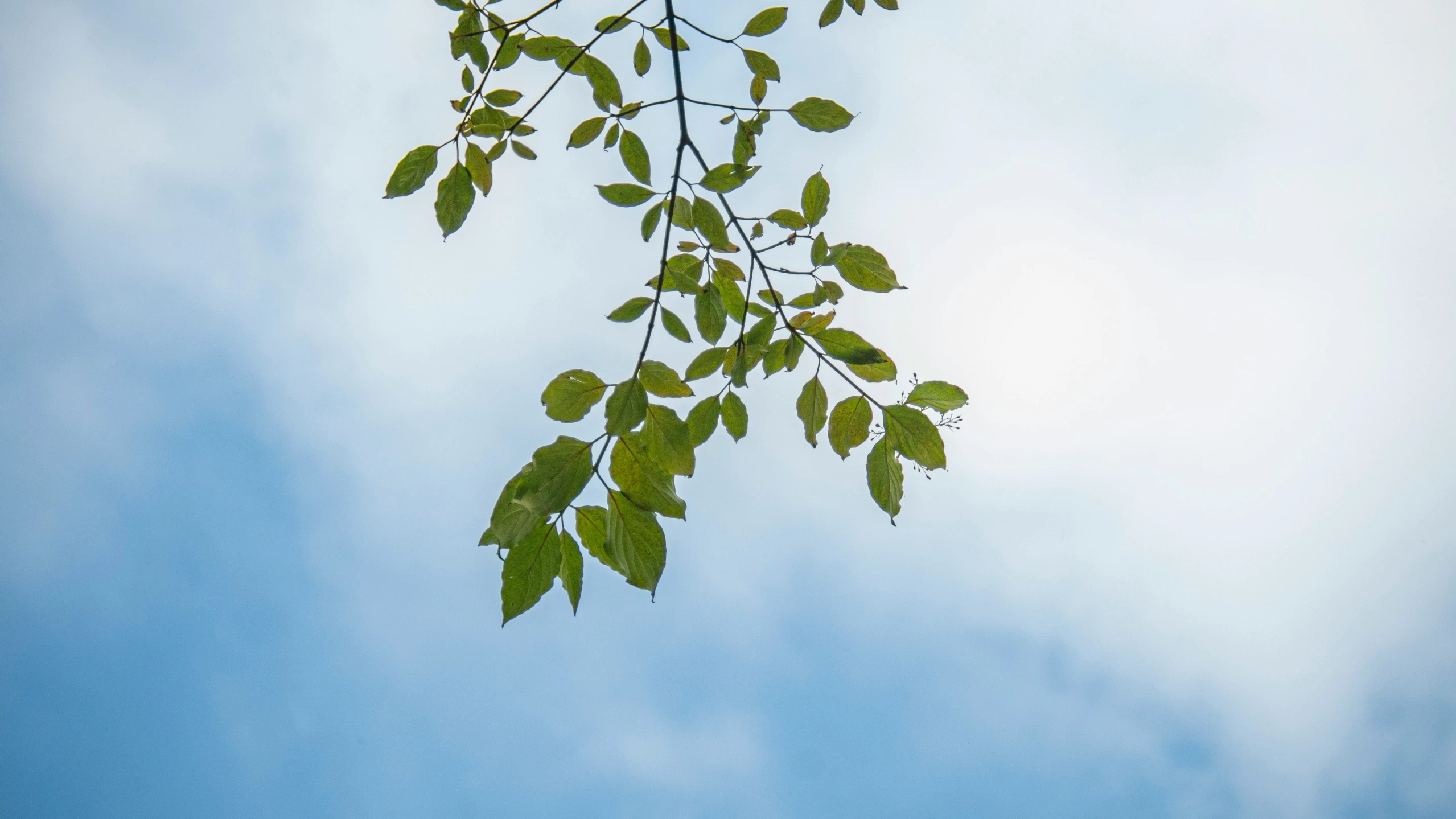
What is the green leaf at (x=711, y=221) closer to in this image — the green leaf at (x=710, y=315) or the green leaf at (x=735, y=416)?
the green leaf at (x=710, y=315)

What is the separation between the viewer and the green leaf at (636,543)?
1.29 metres

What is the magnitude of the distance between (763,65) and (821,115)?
0.74 feet

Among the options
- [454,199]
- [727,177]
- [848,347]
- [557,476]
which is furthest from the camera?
[454,199]

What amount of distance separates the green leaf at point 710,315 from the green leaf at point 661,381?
0.28ft

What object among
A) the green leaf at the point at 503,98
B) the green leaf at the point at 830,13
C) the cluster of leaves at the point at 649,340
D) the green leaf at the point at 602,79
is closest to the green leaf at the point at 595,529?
the cluster of leaves at the point at 649,340

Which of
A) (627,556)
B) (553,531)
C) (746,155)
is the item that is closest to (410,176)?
(746,155)

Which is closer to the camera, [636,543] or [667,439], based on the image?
[636,543]

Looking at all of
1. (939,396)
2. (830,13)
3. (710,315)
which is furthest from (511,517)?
(830,13)

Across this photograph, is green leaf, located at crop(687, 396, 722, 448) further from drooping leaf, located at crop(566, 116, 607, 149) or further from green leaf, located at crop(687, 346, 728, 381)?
drooping leaf, located at crop(566, 116, 607, 149)

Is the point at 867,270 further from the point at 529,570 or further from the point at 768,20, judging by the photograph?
the point at 529,570

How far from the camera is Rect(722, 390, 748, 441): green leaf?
1582mm

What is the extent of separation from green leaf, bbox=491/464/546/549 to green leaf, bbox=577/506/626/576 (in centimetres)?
13

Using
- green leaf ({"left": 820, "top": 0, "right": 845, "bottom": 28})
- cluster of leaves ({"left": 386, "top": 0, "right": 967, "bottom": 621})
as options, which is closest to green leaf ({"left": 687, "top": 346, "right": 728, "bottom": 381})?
cluster of leaves ({"left": 386, "top": 0, "right": 967, "bottom": 621})

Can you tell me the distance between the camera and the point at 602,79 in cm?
157
